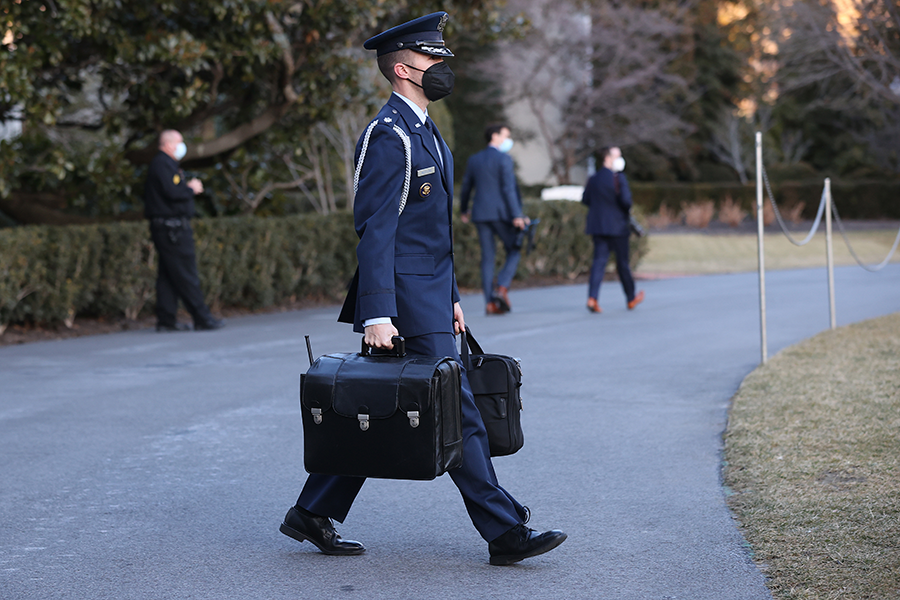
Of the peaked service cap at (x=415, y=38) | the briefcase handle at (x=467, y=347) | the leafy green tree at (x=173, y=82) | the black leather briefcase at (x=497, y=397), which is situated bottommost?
the black leather briefcase at (x=497, y=397)

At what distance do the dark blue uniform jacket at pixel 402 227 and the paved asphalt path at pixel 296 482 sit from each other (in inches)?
38.9

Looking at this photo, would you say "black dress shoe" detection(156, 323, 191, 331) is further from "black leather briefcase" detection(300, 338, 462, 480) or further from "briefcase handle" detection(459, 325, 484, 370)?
"black leather briefcase" detection(300, 338, 462, 480)

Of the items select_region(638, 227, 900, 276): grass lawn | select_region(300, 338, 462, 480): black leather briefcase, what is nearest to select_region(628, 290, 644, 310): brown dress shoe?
select_region(638, 227, 900, 276): grass lawn

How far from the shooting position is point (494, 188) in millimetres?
12664

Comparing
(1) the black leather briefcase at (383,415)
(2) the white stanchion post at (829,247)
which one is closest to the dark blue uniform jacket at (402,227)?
(1) the black leather briefcase at (383,415)

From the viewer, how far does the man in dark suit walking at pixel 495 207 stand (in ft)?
41.1

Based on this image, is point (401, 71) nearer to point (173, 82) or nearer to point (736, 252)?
point (173, 82)

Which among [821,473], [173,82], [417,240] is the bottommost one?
[821,473]

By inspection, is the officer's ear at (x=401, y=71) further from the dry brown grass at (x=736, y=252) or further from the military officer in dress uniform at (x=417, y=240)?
the dry brown grass at (x=736, y=252)

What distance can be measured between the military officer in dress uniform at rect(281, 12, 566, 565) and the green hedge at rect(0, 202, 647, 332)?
7683 mm

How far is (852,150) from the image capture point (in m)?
44.2

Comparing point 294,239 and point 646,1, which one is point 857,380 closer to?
point 294,239

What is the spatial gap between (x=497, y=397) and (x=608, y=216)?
30.0ft

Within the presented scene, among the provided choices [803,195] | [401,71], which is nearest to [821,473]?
[401,71]
